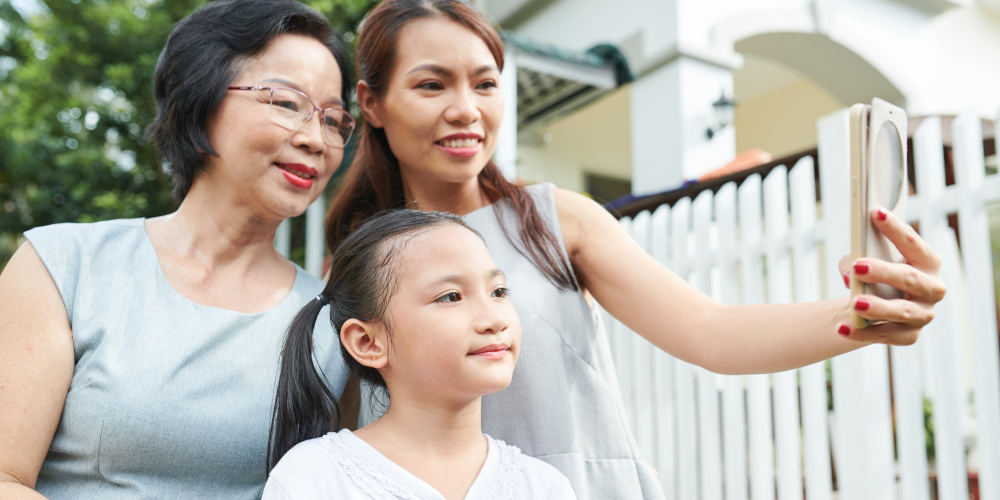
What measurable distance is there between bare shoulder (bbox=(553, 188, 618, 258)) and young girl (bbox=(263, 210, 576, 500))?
30cm

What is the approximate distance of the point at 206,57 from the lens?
1.75 m

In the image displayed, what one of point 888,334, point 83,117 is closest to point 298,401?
point 888,334

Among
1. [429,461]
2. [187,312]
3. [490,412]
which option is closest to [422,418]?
[429,461]

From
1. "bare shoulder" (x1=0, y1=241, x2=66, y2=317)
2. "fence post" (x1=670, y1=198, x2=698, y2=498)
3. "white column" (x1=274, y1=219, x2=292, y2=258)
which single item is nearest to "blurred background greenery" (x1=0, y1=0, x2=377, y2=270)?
"white column" (x1=274, y1=219, x2=292, y2=258)

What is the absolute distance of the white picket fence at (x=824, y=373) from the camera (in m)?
2.30

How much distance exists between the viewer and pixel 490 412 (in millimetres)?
1599

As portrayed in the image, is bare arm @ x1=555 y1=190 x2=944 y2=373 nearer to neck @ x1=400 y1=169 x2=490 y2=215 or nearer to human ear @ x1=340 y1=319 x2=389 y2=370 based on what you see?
neck @ x1=400 y1=169 x2=490 y2=215

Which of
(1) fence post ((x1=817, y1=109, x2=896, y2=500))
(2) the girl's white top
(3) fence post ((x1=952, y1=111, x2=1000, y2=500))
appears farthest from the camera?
(1) fence post ((x1=817, y1=109, x2=896, y2=500))

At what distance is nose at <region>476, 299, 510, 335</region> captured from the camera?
50.9 inches

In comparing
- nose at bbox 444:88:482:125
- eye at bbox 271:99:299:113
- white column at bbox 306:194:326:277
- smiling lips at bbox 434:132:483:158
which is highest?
white column at bbox 306:194:326:277

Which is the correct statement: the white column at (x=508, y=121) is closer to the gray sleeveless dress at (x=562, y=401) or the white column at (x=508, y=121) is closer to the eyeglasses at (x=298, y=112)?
the eyeglasses at (x=298, y=112)

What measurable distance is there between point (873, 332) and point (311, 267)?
5722 millimetres

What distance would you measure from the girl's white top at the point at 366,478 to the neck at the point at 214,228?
68 centimetres

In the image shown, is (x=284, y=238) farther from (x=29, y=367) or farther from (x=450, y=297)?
(x=450, y=297)
